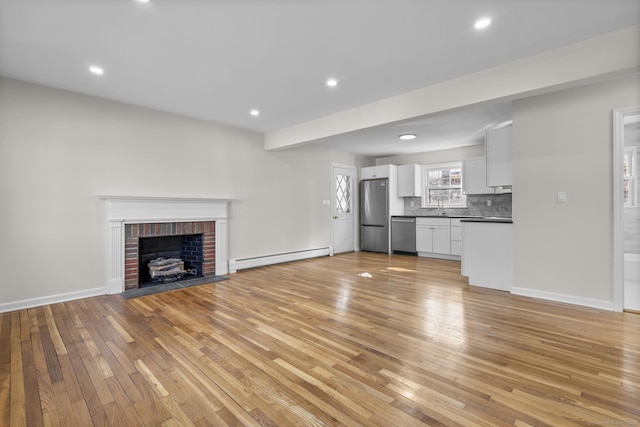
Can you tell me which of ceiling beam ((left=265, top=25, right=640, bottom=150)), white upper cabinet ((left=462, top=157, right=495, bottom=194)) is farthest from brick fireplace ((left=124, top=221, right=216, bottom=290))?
white upper cabinet ((left=462, top=157, right=495, bottom=194))

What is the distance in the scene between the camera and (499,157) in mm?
3873

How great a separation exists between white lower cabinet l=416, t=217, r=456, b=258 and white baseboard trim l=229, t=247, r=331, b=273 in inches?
80.9

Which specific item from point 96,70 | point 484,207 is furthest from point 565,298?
point 96,70

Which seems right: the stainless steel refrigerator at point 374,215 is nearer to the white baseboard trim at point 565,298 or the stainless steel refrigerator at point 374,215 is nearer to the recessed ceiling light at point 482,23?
the white baseboard trim at point 565,298

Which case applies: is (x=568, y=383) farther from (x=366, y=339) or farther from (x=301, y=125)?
(x=301, y=125)

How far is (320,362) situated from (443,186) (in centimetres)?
579

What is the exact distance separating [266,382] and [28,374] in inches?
61.1

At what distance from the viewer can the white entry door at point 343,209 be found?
22.6 ft

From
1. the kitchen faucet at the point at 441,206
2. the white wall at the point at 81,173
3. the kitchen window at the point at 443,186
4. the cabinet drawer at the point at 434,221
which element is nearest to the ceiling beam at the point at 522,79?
the white wall at the point at 81,173

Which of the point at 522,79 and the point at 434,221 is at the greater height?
the point at 522,79

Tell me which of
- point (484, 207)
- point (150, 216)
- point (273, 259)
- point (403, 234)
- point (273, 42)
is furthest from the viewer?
point (403, 234)

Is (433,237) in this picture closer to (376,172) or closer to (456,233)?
(456,233)

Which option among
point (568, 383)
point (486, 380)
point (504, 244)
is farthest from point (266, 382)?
point (504, 244)

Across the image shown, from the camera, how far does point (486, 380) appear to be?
1777mm
